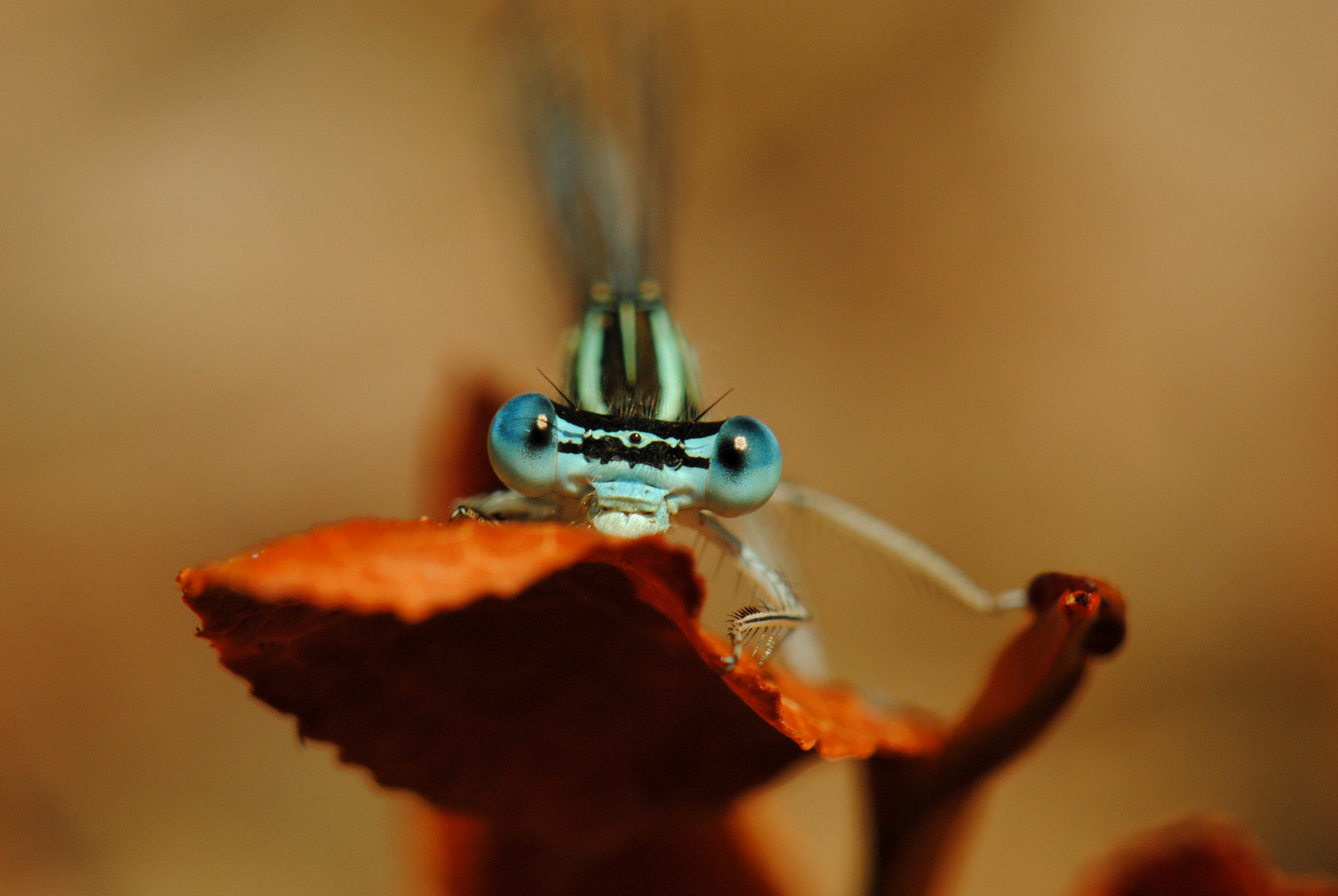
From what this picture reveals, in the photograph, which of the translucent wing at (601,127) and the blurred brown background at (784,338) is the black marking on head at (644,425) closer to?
the blurred brown background at (784,338)

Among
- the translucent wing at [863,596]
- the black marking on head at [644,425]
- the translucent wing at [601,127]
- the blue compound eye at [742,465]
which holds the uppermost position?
the translucent wing at [601,127]

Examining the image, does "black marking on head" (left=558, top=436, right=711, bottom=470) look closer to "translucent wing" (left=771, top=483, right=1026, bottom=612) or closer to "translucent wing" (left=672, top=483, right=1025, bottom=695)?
"translucent wing" (left=672, top=483, right=1025, bottom=695)

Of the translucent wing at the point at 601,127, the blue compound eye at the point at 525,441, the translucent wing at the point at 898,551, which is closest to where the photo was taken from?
the blue compound eye at the point at 525,441

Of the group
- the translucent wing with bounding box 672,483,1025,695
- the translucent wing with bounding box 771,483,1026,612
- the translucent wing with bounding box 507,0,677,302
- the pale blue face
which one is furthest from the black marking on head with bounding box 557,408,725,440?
the translucent wing with bounding box 771,483,1026,612

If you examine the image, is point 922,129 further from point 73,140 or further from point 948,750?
point 948,750

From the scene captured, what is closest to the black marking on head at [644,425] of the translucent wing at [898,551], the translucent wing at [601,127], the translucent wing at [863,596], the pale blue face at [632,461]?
the pale blue face at [632,461]

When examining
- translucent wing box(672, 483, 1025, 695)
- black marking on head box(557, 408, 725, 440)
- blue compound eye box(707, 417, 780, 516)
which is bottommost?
translucent wing box(672, 483, 1025, 695)

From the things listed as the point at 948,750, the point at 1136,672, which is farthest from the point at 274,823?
the point at 1136,672
